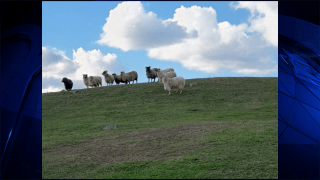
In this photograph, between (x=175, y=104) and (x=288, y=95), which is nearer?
(x=288, y=95)

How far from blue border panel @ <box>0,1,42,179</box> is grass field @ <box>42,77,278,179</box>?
2.64ft

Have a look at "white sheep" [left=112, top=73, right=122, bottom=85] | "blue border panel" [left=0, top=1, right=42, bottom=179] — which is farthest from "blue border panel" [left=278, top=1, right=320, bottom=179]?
"white sheep" [left=112, top=73, right=122, bottom=85]

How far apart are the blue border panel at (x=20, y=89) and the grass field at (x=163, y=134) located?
0.80 m

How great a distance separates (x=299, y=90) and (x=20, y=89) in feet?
22.7

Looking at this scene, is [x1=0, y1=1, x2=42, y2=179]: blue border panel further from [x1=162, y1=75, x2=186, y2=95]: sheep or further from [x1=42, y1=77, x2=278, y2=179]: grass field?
[x1=162, y1=75, x2=186, y2=95]: sheep

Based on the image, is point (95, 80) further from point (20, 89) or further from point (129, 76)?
point (20, 89)

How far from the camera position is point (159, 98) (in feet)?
65.8

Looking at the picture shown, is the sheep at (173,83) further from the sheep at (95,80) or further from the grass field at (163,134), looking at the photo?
the sheep at (95,80)

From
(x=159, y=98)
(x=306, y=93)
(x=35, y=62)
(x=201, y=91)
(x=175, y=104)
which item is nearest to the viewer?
(x=306, y=93)

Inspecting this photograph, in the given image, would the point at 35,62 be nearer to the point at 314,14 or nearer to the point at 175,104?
the point at 314,14

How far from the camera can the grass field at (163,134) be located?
677 centimetres

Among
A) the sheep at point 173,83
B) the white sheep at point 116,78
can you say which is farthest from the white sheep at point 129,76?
the sheep at point 173,83

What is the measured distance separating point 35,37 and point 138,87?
18.2 m

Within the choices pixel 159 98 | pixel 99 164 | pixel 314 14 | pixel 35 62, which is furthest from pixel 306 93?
pixel 159 98
